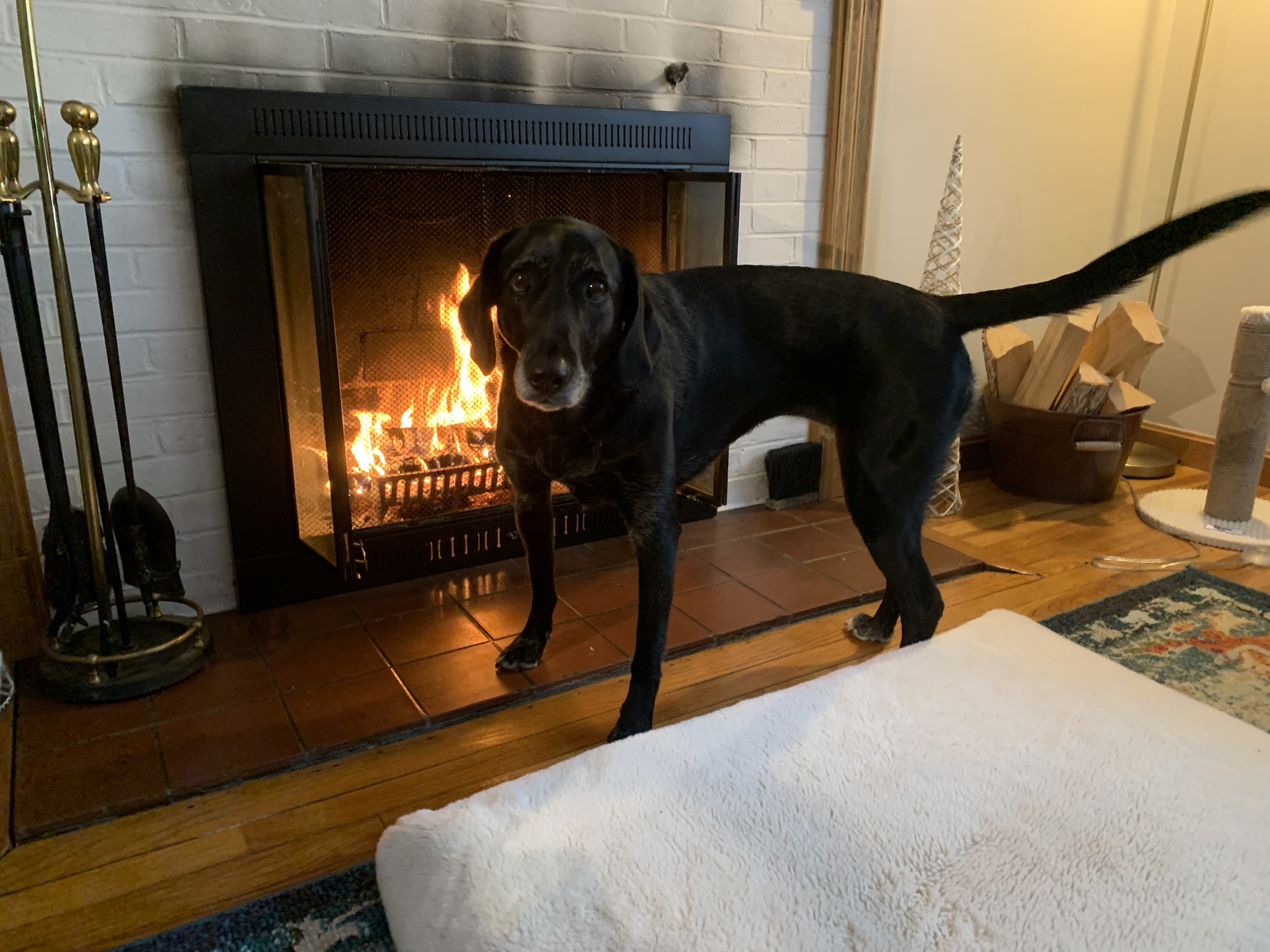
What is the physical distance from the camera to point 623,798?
1.13m

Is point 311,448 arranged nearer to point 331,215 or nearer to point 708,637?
point 331,215

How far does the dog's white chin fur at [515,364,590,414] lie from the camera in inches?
51.0

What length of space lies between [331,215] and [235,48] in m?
0.35

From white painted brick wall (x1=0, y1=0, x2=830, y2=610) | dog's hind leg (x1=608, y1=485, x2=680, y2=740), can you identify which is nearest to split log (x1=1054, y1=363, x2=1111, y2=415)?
white painted brick wall (x1=0, y1=0, x2=830, y2=610)

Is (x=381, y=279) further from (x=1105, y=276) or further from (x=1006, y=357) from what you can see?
(x=1006, y=357)

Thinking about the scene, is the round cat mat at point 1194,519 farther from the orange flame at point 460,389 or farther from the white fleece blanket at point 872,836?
the orange flame at point 460,389

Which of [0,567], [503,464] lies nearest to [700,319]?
[503,464]

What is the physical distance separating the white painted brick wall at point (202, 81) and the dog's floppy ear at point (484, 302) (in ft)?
2.31

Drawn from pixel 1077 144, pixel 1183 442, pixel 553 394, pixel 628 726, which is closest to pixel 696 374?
pixel 553 394

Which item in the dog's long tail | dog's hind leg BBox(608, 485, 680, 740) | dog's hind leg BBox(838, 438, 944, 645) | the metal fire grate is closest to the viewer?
the dog's long tail

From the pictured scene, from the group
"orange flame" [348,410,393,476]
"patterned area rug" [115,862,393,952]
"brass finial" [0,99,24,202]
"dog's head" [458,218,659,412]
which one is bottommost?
"patterned area rug" [115,862,393,952]

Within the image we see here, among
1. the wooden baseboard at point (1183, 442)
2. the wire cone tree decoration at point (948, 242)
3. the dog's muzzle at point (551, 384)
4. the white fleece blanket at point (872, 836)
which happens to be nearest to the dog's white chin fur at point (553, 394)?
the dog's muzzle at point (551, 384)

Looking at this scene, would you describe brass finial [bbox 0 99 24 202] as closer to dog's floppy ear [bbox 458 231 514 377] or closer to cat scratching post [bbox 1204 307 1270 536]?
dog's floppy ear [bbox 458 231 514 377]

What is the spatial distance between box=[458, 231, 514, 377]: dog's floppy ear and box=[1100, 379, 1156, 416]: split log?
2029 millimetres
